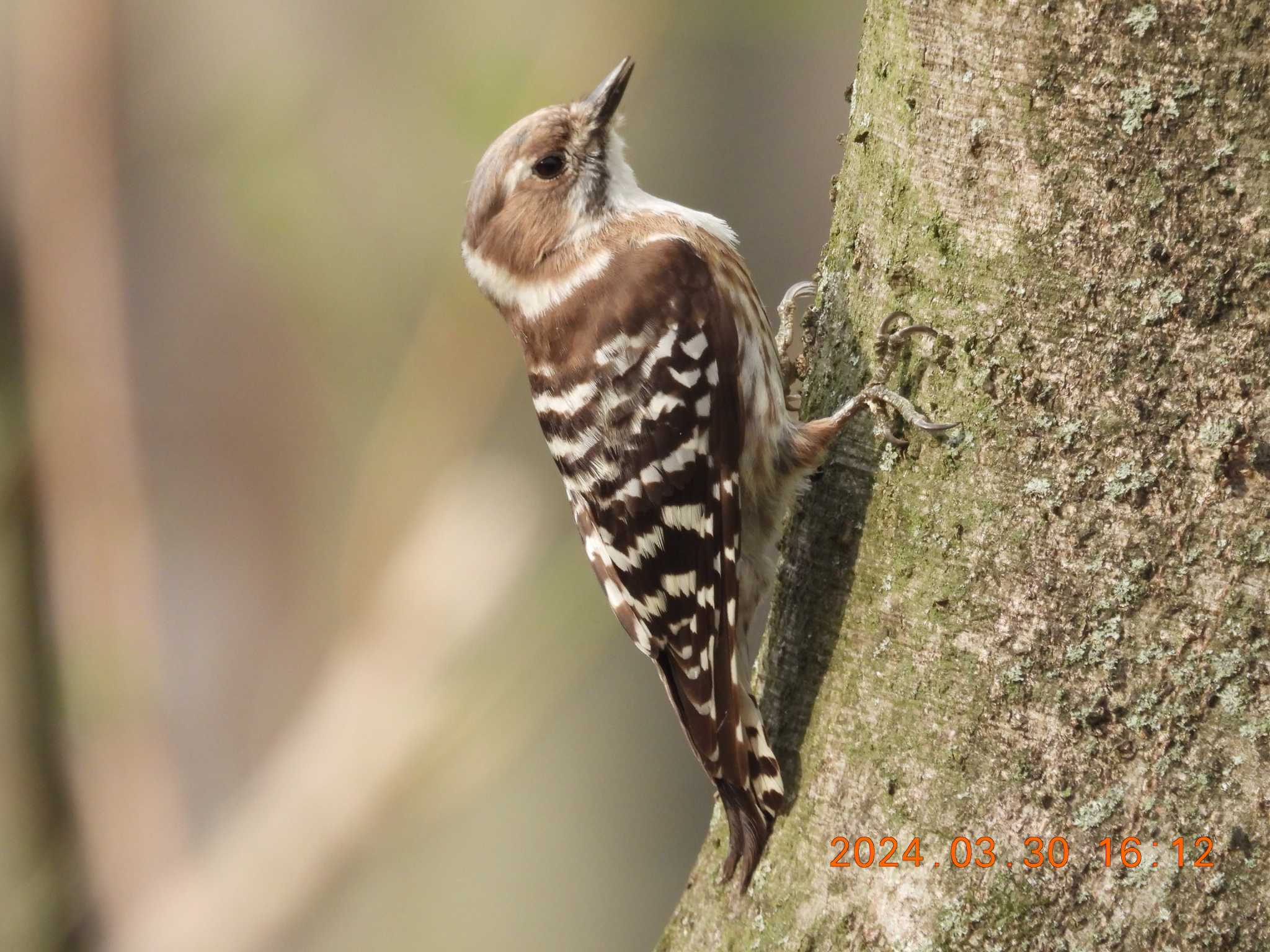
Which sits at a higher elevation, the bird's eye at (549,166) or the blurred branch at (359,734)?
the bird's eye at (549,166)

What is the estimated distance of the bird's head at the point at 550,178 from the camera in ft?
10.0

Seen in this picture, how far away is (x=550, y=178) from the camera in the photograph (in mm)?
3062

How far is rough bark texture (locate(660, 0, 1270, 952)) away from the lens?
1775 mm

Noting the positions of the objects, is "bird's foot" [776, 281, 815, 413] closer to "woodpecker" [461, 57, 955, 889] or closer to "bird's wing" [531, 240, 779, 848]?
"woodpecker" [461, 57, 955, 889]

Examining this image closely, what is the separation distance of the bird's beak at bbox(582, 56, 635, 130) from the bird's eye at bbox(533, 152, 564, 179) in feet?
0.42

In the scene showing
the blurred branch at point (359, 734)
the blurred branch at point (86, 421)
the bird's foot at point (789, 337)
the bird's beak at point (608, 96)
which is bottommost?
the blurred branch at point (359, 734)

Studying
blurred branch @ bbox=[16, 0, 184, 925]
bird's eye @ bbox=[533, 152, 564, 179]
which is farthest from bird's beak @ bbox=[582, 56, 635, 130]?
blurred branch @ bbox=[16, 0, 184, 925]

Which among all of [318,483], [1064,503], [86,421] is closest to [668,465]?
[1064,503]

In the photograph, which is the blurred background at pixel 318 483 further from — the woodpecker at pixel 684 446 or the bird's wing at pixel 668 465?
the bird's wing at pixel 668 465

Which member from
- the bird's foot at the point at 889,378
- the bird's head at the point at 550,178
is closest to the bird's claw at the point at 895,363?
the bird's foot at the point at 889,378

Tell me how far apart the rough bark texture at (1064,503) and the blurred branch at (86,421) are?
255cm

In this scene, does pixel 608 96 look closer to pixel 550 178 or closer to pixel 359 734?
pixel 550 178

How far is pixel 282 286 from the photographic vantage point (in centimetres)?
532

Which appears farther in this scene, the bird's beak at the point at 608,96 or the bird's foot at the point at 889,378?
the bird's beak at the point at 608,96
